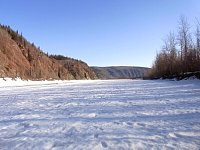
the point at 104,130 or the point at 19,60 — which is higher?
the point at 19,60

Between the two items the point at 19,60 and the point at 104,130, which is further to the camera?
the point at 19,60

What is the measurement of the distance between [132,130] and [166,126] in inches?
32.7

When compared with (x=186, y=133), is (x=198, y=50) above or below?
above

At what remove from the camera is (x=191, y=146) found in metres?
5.31

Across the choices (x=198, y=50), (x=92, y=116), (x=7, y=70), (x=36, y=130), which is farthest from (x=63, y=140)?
(x=7, y=70)

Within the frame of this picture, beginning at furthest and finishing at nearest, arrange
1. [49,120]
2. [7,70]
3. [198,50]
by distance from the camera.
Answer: [7,70], [198,50], [49,120]

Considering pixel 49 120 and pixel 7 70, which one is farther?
pixel 7 70

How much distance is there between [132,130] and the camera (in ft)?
22.1

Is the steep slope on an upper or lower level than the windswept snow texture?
upper

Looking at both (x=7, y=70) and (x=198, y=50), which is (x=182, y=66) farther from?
(x=7, y=70)

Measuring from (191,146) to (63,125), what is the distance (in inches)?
128

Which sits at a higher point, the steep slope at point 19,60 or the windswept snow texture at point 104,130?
the steep slope at point 19,60

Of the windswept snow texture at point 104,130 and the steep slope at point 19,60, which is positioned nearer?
the windswept snow texture at point 104,130

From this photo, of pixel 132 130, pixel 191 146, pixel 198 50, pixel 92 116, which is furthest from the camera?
pixel 198 50
